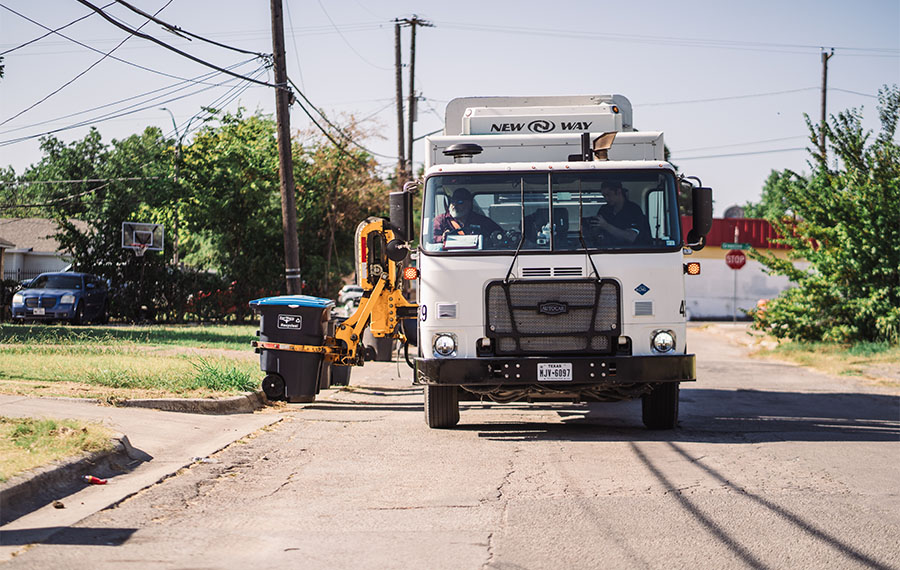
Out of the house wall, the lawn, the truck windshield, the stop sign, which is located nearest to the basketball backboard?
the lawn

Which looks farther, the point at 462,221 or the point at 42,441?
the point at 462,221

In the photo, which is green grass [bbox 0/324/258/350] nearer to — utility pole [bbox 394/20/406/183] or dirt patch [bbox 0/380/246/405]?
dirt patch [bbox 0/380/246/405]

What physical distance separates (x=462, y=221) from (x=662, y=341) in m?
2.34

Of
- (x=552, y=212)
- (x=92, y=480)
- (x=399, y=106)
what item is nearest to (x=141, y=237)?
(x=399, y=106)

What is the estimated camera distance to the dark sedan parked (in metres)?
30.4

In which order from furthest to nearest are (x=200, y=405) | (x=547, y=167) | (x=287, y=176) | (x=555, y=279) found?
(x=287, y=176)
(x=200, y=405)
(x=547, y=167)
(x=555, y=279)

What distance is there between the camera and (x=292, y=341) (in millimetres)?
13164

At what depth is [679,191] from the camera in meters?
10.9

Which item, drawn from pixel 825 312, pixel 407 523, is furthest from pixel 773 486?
pixel 825 312

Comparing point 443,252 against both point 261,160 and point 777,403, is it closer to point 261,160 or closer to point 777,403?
point 777,403

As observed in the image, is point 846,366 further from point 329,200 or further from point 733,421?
point 329,200

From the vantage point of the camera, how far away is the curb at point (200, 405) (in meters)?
11.9

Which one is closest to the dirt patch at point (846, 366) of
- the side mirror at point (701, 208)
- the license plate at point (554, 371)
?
the side mirror at point (701, 208)

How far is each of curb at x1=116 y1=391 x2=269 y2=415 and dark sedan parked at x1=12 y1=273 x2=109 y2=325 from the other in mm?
19571
